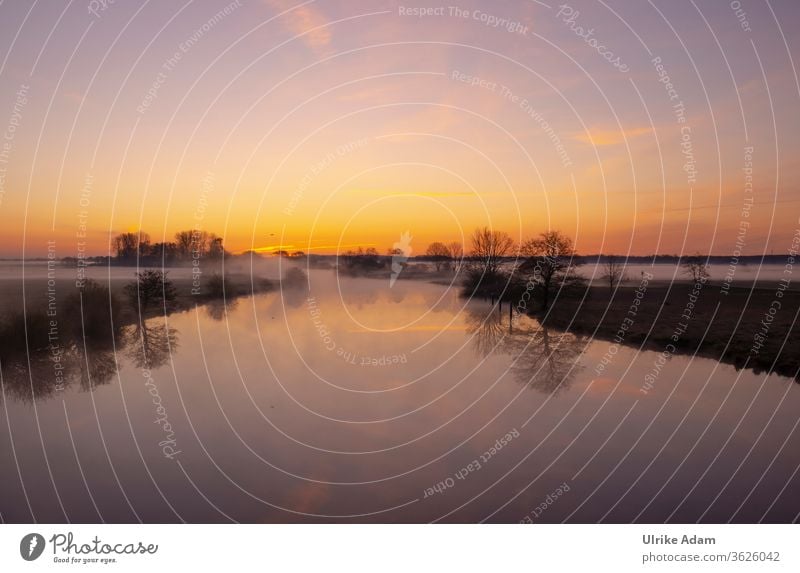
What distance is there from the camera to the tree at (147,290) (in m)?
44.2

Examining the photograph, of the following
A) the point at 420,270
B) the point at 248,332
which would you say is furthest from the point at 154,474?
the point at 420,270

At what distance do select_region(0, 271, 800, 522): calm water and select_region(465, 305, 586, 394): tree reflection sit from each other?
0.79ft

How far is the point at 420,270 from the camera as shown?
90.2m

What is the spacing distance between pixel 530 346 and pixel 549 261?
15.3m

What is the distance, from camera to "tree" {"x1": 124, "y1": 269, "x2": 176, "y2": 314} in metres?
44.2
